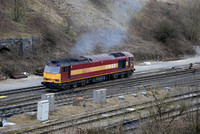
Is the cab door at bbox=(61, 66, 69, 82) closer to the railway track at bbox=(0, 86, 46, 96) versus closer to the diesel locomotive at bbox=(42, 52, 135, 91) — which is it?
the diesel locomotive at bbox=(42, 52, 135, 91)

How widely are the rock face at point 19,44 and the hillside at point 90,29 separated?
495 mm

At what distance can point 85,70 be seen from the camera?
3005 centimetres

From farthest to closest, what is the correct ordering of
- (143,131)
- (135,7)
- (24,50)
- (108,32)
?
1. (135,7)
2. (108,32)
3. (24,50)
4. (143,131)

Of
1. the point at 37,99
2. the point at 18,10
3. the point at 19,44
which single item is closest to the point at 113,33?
the point at 18,10

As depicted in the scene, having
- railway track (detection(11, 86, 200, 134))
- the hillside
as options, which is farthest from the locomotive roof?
the hillside

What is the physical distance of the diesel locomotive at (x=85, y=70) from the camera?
90.5ft

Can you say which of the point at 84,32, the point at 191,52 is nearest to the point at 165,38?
the point at 191,52

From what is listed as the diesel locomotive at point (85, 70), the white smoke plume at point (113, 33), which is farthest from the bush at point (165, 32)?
the diesel locomotive at point (85, 70)

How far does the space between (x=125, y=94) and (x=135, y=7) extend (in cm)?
4466

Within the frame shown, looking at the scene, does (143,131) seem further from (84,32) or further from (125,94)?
(84,32)

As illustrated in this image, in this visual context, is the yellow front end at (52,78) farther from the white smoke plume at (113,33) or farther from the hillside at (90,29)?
the white smoke plume at (113,33)

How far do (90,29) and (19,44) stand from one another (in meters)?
16.8

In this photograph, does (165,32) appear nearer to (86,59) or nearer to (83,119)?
(86,59)

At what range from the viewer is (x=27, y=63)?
3659cm
